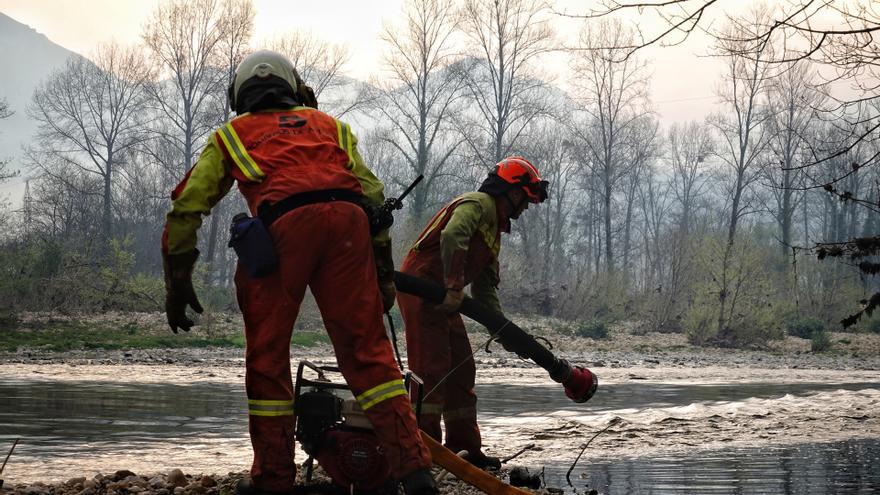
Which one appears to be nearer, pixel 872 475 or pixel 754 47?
pixel 872 475

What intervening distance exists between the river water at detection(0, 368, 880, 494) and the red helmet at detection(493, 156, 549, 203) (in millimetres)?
1736

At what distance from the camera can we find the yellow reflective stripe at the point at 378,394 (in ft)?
14.4

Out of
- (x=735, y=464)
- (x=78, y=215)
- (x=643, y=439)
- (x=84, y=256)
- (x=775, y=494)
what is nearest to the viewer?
(x=775, y=494)

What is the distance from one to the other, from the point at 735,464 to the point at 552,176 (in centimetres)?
6374

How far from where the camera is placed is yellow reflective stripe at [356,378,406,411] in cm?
438

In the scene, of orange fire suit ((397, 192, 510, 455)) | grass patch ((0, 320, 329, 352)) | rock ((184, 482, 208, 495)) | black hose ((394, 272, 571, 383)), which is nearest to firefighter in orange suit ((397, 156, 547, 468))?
orange fire suit ((397, 192, 510, 455))

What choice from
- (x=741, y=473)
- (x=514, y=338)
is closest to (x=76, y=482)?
(x=514, y=338)

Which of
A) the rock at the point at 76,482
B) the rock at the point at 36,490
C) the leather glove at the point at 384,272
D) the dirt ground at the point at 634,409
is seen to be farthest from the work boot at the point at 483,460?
the rock at the point at 36,490

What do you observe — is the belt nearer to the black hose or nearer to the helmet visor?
the black hose

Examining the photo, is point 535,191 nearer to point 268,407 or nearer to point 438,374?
point 438,374

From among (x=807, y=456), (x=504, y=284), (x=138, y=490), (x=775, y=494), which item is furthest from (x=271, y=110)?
(x=504, y=284)

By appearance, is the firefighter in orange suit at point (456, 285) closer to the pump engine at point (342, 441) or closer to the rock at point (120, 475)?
the pump engine at point (342, 441)

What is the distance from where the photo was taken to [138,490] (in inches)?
185

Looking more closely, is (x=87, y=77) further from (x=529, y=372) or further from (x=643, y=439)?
(x=643, y=439)
